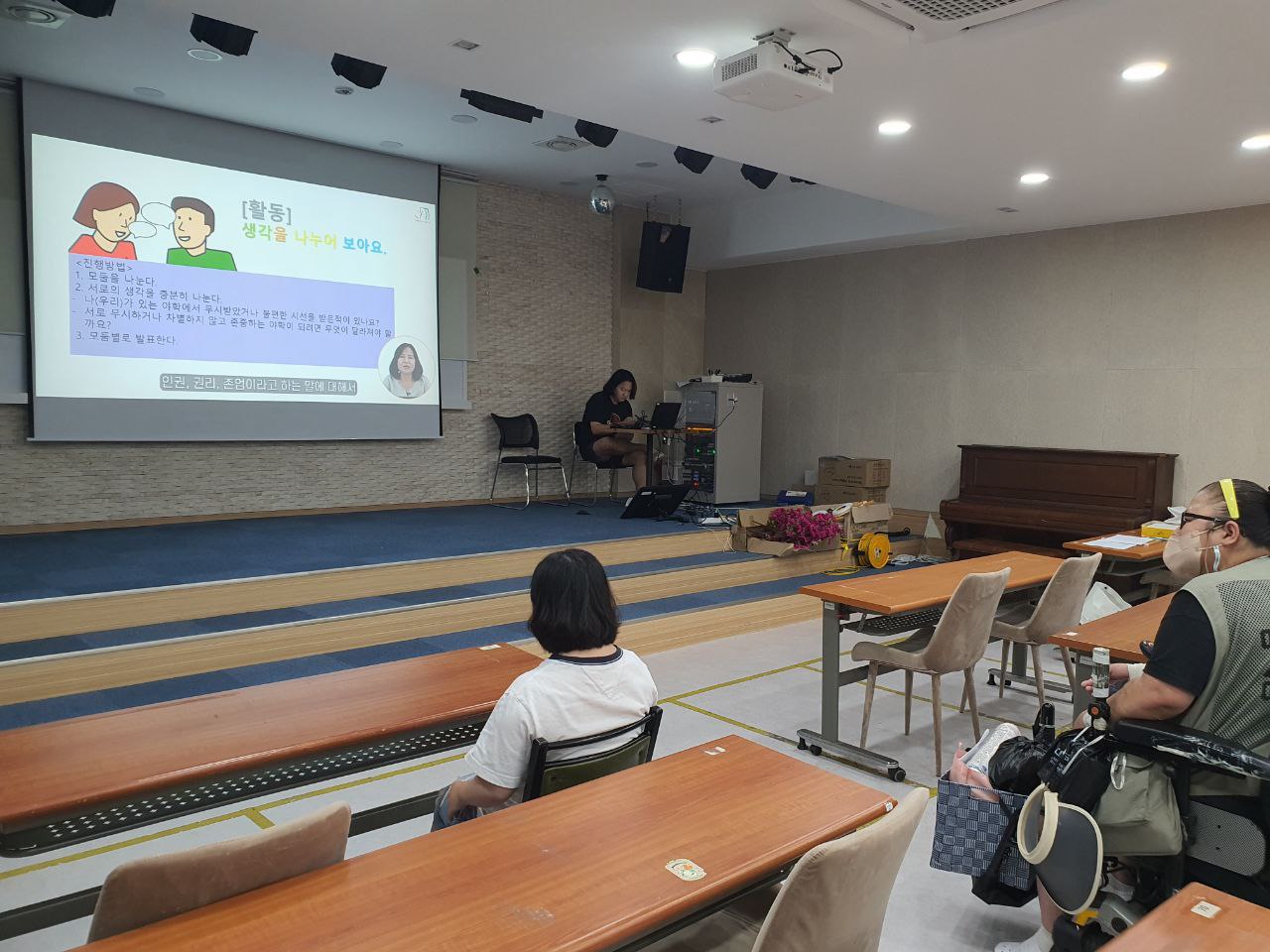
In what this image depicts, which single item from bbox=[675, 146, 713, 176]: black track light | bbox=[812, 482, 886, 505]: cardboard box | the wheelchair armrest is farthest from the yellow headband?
bbox=[812, 482, 886, 505]: cardboard box

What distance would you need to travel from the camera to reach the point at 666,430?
28.8 feet

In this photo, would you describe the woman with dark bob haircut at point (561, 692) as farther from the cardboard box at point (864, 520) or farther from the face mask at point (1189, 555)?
the cardboard box at point (864, 520)

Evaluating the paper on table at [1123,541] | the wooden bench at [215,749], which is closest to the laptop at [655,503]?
the paper on table at [1123,541]

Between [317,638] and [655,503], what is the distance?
12.8 ft

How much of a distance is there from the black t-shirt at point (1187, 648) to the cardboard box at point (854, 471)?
23.6 ft

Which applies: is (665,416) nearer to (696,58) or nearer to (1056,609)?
(696,58)

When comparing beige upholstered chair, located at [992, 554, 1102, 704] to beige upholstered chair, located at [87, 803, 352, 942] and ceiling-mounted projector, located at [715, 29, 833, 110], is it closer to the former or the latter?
ceiling-mounted projector, located at [715, 29, 833, 110]

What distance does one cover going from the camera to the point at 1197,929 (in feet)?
4.30

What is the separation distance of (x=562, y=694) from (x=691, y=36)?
3.21 meters

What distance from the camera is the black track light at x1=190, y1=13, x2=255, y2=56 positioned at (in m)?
4.98

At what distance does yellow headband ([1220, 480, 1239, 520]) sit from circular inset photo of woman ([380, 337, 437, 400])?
7.18m

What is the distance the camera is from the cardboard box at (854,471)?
905 centimetres

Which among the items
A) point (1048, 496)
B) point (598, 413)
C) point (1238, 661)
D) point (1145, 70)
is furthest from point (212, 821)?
point (1048, 496)

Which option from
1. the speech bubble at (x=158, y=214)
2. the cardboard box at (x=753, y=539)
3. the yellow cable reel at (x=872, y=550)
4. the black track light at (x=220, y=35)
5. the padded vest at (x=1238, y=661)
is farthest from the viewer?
the yellow cable reel at (x=872, y=550)
